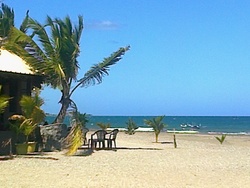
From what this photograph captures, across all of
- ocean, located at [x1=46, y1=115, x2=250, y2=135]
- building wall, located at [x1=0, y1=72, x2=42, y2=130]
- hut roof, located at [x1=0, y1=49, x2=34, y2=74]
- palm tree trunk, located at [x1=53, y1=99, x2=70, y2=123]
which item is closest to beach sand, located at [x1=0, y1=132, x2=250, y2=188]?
building wall, located at [x1=0, y1=72, x2=42, y2=130]

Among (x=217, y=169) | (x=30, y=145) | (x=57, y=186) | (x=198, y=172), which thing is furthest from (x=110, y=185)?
(x=30, y=145)

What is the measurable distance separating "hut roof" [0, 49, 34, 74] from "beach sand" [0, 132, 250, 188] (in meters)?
3.07

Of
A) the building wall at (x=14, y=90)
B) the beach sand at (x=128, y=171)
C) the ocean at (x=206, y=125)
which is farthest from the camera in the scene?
the ocean at (x=206, y=125)

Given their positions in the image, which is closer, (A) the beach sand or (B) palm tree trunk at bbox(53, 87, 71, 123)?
(A) the beach sand

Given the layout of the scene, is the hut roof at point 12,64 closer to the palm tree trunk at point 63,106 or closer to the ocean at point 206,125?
the palm tree trunk at point 63,106

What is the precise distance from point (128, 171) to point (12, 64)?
6904 mm

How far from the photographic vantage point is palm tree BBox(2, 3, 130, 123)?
17.9 metres

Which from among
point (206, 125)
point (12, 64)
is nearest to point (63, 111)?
point (12, 64)

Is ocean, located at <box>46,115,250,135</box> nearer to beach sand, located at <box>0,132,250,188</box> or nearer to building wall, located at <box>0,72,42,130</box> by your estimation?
building wall, located at <box>0,72,42,130</box>

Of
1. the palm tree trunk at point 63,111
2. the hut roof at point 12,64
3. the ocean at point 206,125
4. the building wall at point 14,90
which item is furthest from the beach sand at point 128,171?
the ocean at point 206,125

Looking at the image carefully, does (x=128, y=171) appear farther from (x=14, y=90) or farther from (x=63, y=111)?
(x=14, y=90)

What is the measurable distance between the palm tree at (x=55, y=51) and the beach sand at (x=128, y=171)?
128 inches

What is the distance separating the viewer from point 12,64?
56.6ft

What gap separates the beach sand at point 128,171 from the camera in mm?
10758
